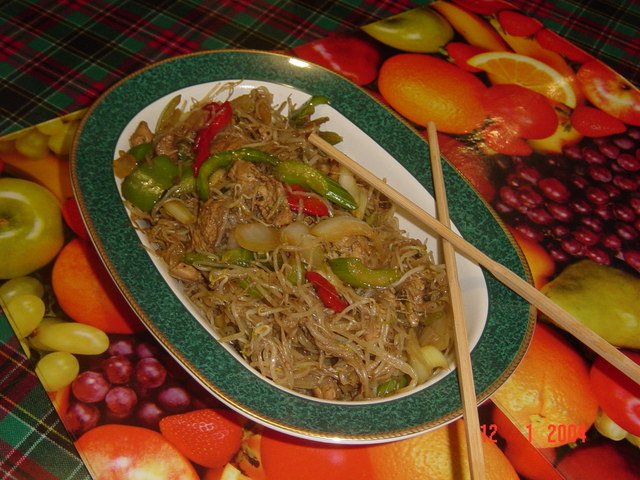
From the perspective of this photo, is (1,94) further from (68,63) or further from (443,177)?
(443,177)

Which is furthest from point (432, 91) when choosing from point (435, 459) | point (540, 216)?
point (435, 459)

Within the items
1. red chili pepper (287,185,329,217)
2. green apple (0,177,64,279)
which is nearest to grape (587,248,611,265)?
red chili pepper (287,185,329,217)

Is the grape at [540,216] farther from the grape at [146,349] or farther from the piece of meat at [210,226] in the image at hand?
the grape at [146,349]

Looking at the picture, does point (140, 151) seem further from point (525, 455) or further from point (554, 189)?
point (554, 189)

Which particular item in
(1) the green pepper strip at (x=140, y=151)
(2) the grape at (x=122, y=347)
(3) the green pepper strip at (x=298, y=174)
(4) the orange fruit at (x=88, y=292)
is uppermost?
(3) the green pepper strip at (x=298, y=174)

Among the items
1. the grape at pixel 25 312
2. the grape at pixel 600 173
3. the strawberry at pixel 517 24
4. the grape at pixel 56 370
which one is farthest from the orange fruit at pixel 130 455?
the strawberry at pixel 517 24

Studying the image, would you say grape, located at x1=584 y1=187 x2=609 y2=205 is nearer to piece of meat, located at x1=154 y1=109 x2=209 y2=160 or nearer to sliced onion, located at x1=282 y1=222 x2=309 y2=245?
sliced onion, located at x1=282 y1=222 x2=309 y2=245
